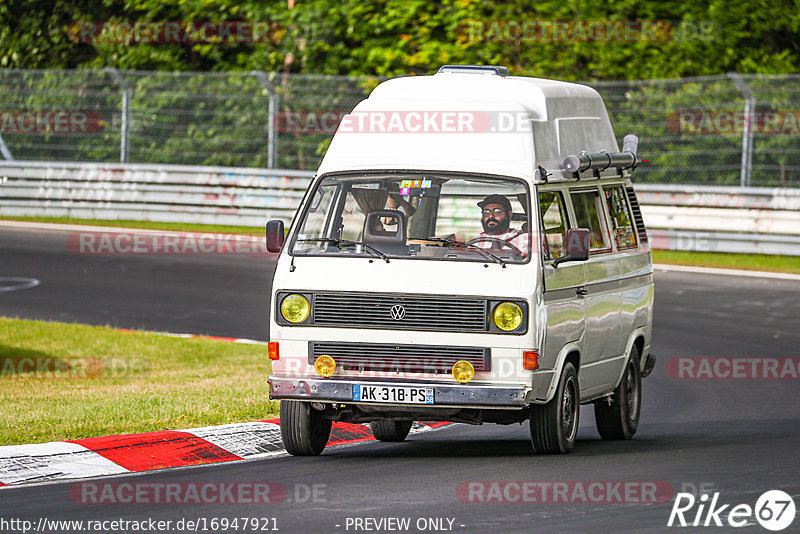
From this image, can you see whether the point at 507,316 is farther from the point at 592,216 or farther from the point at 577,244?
the point at 592,216

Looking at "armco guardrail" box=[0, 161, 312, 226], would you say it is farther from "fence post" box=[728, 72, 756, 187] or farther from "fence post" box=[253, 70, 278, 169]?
"fence post" box=[728, 72, 756, 187]

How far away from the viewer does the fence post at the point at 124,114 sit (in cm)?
2731

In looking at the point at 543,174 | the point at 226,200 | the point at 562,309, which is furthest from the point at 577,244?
the point at 226,200

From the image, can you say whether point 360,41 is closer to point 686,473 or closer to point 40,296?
point 40,296

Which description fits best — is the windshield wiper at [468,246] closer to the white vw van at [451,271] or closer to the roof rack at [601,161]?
the white vw van at [451,271]

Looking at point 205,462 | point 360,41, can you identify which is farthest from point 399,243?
point 360,41

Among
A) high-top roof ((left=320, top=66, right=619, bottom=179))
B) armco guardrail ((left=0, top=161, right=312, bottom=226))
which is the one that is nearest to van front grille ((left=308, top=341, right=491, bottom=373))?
high-top roof ((left=320, top=66, right=619, bottom=179))

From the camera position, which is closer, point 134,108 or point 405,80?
point 405,80

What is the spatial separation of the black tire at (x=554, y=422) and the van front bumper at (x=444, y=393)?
0.48 meters

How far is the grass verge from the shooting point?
1116 centimetres

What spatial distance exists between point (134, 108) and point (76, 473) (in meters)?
19.0

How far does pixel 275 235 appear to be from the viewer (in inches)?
394

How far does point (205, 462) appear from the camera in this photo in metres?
9.98

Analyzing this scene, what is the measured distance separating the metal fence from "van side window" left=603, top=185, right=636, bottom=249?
11.7 metres
